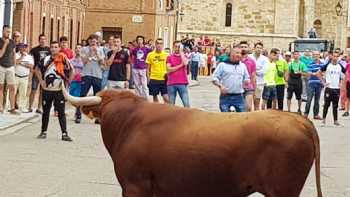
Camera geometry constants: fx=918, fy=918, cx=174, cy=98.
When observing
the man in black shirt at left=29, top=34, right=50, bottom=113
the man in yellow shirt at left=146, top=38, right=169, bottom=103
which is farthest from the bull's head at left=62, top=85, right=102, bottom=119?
the man in yellow shirt at left=146, top=38, right=169, bottom=103

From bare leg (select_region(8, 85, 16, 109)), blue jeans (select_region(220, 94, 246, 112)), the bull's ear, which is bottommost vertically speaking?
bare leg (select_region(8, 85, 16, 109))

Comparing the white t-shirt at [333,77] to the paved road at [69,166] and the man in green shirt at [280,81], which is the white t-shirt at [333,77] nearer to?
the man in green shirt at [280,81]

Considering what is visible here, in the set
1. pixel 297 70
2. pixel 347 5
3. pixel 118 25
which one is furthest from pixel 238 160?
pixel 347 5

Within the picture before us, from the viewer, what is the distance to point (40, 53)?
1989 cm

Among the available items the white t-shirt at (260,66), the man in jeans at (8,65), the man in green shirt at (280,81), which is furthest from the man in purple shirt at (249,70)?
the man in jeans at (8,65)

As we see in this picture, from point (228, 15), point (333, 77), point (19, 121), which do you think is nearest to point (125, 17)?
point (333, 77)

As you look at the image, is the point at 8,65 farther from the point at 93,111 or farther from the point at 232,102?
the point at 93,111

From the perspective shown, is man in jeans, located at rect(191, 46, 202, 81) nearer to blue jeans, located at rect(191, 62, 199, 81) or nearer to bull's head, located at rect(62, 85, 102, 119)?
blue jeans, located at rect(191, 62, 199, 81)

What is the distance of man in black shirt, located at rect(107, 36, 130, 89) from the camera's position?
20.0 m

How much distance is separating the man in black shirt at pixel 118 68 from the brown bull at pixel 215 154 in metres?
12.7

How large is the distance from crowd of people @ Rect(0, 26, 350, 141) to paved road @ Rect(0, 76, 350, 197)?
0.70 metres

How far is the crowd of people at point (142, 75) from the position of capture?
15648mm

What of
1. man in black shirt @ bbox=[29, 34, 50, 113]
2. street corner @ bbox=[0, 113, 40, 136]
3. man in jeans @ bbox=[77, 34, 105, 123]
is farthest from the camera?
man in jeans @ bbox=[77, 34, 105, 123]

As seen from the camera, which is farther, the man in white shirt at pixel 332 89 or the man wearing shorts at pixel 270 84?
the man wearing shorts at pixel 270 84
